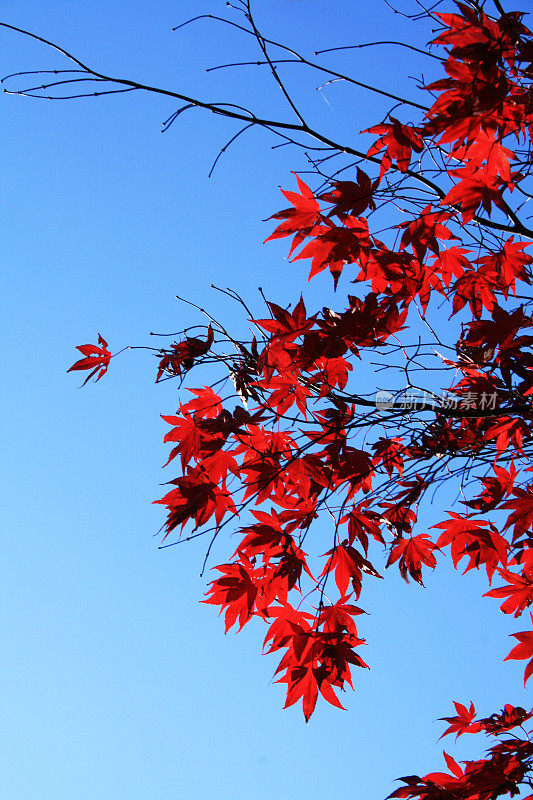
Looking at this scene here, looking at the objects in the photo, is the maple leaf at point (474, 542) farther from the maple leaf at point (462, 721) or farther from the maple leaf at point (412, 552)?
the maple leaf at point (462, 721)

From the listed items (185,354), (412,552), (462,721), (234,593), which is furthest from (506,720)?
(185,354)

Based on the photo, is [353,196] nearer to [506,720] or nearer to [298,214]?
[298,214]

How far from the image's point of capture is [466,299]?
221 centimetres

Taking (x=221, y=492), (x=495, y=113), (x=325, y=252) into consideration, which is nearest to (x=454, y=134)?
(x=495, y=113)

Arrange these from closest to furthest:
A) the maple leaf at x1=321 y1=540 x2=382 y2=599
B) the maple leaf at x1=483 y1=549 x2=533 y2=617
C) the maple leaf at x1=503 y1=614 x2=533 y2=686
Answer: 1. the maple leaf at x1=503 y1=614 x2=533 y2=686
2. the maple leaf at x1=483 y1=549 x2=533 y2=617
3. the maple leaf at x1=321 y1=540 x2=382 y2=599

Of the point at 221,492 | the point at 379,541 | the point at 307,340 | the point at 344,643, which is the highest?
the point at 307,340

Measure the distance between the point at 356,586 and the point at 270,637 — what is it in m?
0.33

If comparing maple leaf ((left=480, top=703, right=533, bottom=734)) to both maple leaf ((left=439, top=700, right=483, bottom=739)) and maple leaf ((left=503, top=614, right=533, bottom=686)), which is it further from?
maple leaf ((left=503, top=614, right=533, bottom=686))

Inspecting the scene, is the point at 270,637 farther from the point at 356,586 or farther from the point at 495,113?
the point at 495,113

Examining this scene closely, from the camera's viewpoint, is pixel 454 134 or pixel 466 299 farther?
pixel 466 299

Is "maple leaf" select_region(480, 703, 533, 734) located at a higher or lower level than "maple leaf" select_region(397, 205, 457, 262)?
lower

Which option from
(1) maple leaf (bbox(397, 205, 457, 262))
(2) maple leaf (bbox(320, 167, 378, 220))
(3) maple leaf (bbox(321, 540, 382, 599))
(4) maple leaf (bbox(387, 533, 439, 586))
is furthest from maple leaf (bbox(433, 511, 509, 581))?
(2) maple leaf (bbox(320, 167, 378, 220))

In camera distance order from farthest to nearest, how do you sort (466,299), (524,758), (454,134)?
(466,299)
(524,758)
(454,134)

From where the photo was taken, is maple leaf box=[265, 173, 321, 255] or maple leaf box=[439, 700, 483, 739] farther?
maple leaf box=[439, 700, 483, 739]
